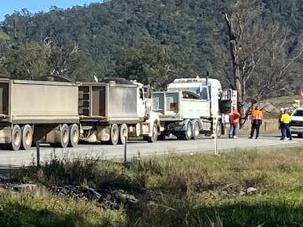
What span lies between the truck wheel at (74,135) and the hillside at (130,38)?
147 feet

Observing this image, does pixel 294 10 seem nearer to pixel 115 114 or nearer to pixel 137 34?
pixel 137 34

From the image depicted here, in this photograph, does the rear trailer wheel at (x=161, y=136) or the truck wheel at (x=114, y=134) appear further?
the rear trailer wheel at (x=161, y=136)

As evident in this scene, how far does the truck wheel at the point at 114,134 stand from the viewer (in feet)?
110

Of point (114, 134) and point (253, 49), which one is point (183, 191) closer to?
point (114, 134)

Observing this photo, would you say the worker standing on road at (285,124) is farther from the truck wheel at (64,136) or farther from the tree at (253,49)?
the tree at (253,49)

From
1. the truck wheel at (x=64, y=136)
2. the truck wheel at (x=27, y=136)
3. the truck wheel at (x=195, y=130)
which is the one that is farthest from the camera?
the truck wheel at (x=195, y=130)

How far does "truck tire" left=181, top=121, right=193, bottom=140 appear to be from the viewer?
39969 millimetres

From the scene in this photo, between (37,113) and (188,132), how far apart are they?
43.8 feet

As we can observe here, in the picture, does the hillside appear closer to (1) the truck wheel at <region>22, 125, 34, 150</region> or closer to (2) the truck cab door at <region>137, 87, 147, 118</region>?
(2) the truck cab door at <region>137, 87, 147, 118</region>

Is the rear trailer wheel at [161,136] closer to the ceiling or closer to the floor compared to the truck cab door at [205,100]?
closer to the floor

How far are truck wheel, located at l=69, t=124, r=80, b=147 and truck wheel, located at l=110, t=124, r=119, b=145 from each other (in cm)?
233

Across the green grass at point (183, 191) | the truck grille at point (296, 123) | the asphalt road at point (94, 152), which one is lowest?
the green grass at point (183, 191)

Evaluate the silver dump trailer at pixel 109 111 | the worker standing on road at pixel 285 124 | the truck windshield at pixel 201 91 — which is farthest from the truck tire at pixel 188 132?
the worker standing on road at pixel 285 124

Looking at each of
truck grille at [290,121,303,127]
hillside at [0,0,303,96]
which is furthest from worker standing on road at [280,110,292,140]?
hillside at [0,0,303,96]
